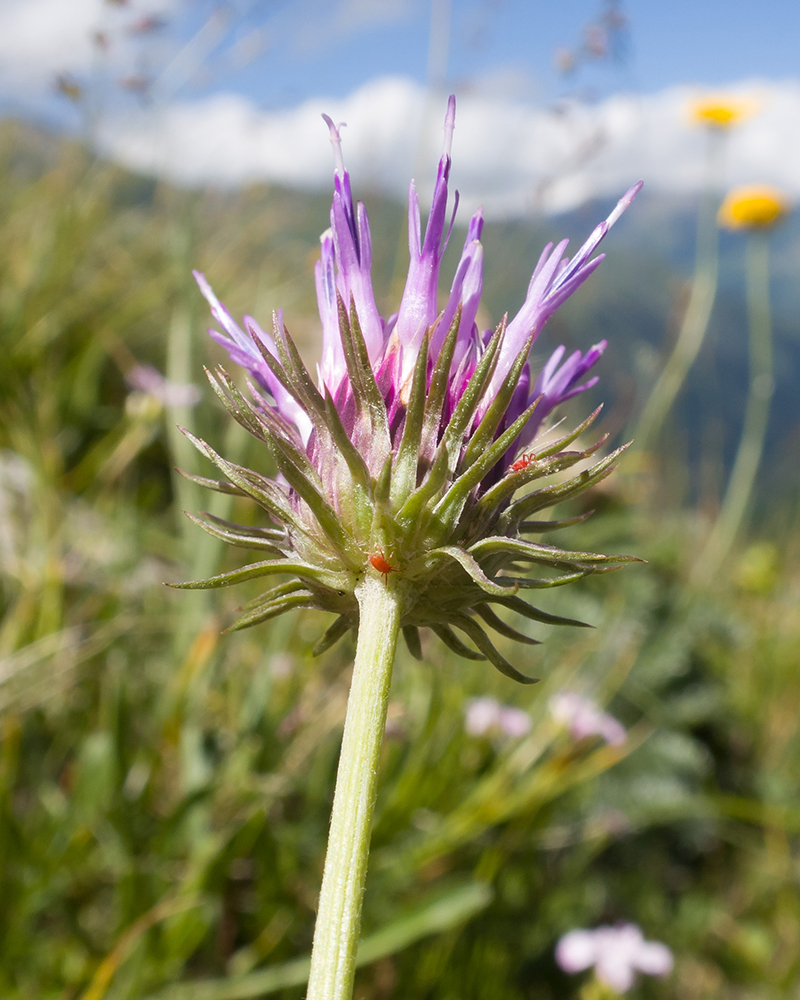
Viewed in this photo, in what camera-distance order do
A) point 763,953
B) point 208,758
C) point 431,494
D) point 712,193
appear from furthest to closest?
point 712,193 → point 763,953 → point 208,758 → point 431,494

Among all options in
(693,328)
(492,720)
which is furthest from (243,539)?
(693,328)

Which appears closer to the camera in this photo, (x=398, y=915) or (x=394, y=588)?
(x=394, y=588)

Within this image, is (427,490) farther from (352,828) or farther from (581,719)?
(581,719)

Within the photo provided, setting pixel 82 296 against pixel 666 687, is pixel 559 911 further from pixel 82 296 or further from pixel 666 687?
pixel 82 296

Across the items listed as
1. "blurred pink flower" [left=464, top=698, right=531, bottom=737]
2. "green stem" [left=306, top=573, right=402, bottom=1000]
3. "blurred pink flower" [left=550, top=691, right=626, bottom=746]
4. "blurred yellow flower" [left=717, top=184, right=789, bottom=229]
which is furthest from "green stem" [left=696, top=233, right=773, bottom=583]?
"green stem" [left=306, top=573, right=402, bottom=1000]

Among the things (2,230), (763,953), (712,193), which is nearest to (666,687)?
(763,953)

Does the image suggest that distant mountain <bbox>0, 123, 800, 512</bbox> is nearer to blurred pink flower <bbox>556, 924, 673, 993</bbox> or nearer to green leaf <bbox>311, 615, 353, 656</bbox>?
blurred pink flower <bbox>556, 924, 673, 993</bbox>

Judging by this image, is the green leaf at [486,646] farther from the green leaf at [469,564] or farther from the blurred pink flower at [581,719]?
the blurred pink flower at [581,719]
